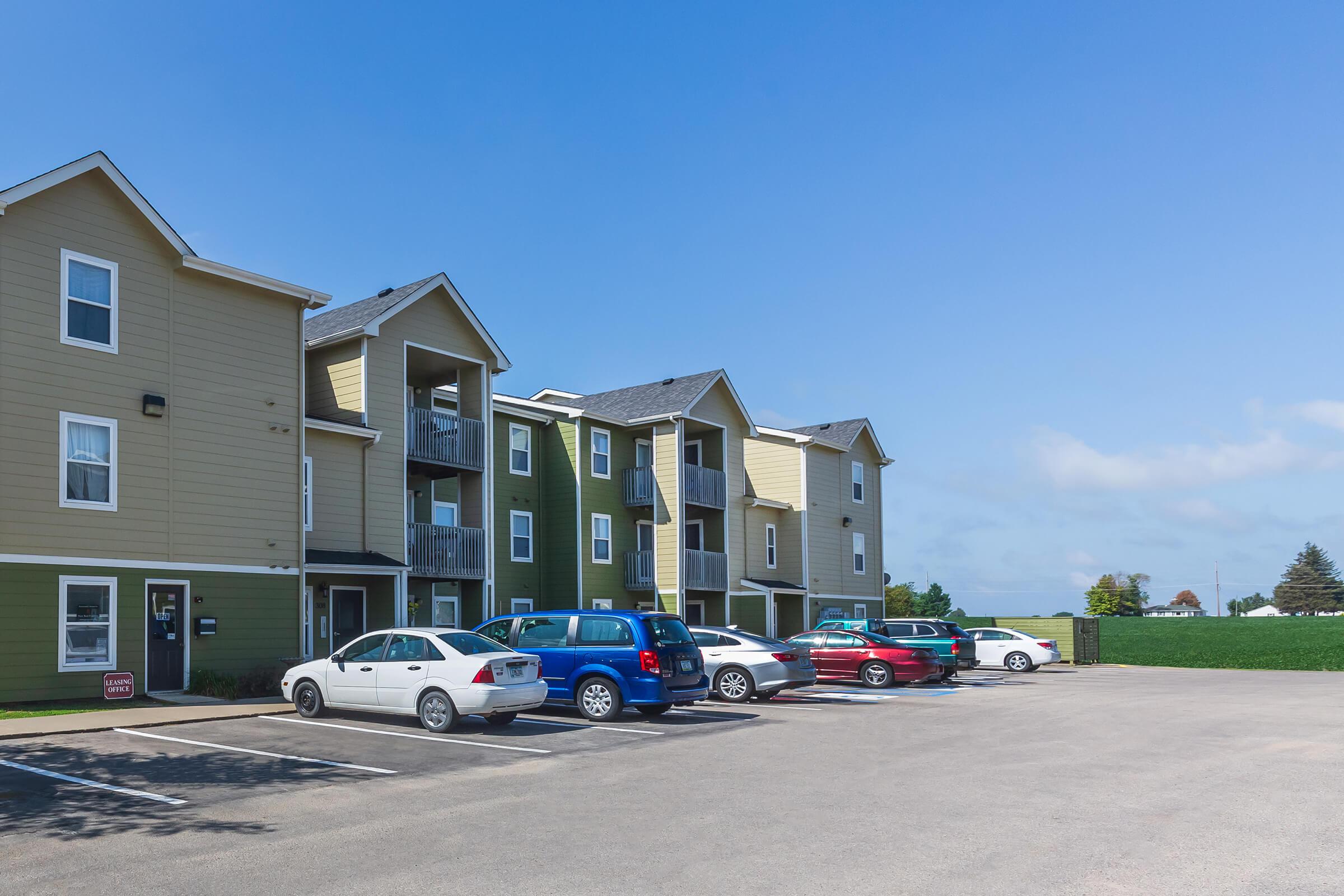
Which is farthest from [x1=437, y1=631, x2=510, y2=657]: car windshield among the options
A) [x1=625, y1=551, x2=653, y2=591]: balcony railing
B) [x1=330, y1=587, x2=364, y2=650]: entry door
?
[x1=625, y1=551, x2=653, y2=591]: balcony railing

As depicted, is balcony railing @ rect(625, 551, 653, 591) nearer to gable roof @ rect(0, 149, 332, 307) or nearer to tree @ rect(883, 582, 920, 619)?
gable roof @ rect(0, 149, 332, 307)

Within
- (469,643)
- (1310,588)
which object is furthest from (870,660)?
(1310,588)

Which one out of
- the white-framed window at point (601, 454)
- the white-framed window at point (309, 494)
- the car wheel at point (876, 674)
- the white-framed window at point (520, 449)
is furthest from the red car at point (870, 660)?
the white-framed window at point (309, 494)

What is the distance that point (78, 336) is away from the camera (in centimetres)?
1938

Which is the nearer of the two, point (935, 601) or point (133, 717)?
point (133, 717)

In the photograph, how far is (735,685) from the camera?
21.6 metres

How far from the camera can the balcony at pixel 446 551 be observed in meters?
26.3

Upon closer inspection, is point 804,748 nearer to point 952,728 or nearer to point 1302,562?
point 952,728

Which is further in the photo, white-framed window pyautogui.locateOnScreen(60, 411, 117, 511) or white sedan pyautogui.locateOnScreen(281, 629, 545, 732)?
white-framed window pyautogui.locateOnScreen(60, 411, 117, 511)

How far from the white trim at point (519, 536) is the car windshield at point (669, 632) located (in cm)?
1385

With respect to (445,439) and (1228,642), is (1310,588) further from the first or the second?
(445,439)

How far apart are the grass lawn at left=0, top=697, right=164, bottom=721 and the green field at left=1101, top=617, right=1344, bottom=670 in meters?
39.2

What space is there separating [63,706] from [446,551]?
9973 mm

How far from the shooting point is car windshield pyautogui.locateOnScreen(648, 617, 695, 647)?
17.7m
